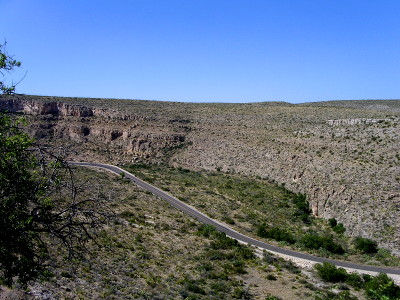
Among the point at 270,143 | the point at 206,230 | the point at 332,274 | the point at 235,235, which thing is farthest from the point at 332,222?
the point at 270,143

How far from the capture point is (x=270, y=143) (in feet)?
212

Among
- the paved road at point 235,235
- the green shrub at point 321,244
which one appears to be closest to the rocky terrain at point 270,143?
the green shrub at point 321,244

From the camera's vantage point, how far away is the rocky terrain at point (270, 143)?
1556 inches

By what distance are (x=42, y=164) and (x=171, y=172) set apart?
5647 centimetres

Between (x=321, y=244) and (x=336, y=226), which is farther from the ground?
(x=336, y=226)

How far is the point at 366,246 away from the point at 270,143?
112ft

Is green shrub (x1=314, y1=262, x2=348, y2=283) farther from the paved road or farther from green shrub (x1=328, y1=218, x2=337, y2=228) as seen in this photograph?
green shrub (x1=328, y1=218, x2=337, y2=228)

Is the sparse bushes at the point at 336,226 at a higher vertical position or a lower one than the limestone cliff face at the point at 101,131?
lower

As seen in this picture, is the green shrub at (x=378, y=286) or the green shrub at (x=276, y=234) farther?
the green shrub at (x=276, y=234)

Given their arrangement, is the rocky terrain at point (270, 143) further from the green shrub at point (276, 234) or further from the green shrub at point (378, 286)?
the green shrub at point (378, 286)

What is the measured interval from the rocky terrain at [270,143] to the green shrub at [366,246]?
0.74 m

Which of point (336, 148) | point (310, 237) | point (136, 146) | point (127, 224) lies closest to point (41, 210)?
point (127, 224)

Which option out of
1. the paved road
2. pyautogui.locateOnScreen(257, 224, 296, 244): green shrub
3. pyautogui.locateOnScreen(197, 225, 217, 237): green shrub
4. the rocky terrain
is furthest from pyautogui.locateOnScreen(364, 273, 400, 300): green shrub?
pyautogui.locateOnScreen(197, 225, 217, 237): green shrub

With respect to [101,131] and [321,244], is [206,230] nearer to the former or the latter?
[321,244]
